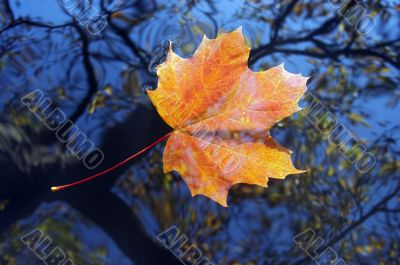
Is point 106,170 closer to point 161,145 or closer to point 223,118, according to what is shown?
point 161,145

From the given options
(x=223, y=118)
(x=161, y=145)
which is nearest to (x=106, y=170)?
(x=161, y=145)

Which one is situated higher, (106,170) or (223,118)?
(223,118)

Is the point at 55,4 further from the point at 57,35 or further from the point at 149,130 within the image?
the point at 149,130
